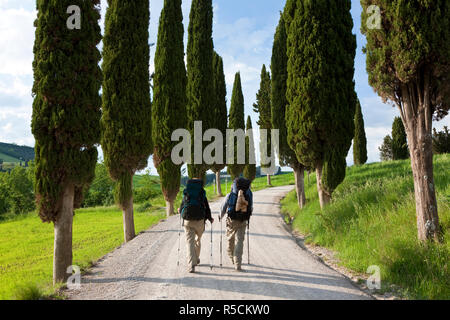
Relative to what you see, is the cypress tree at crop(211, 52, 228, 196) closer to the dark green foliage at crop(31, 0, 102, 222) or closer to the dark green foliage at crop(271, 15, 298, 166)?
the dark green foliage at crop(271, 15, 298, 166)

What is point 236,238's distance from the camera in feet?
20.6

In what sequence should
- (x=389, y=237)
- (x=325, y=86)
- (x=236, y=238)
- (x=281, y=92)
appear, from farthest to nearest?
(x=281, y=92), (x=325, y=86), (x=389, y=237), (x=236, y=238)

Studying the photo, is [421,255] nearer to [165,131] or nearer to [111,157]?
[111,157]

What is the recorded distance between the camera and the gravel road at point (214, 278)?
4.77 m

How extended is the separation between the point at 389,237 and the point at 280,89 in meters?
12.1

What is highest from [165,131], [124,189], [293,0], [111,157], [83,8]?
[293,0]

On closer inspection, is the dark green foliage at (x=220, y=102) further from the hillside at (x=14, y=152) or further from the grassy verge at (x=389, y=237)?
the hillside at (x=14, y=152)

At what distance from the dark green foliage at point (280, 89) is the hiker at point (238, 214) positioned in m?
10.8

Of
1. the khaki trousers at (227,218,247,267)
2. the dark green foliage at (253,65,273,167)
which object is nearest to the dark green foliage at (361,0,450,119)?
the khaki trousers at (227,218,247,267)

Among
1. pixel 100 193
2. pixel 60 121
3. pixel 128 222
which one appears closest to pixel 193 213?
pixel 60 121

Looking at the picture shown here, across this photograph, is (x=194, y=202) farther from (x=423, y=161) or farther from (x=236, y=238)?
(x=423, y=161)

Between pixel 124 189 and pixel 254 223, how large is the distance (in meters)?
5.73

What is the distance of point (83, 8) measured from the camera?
723 centimetres
